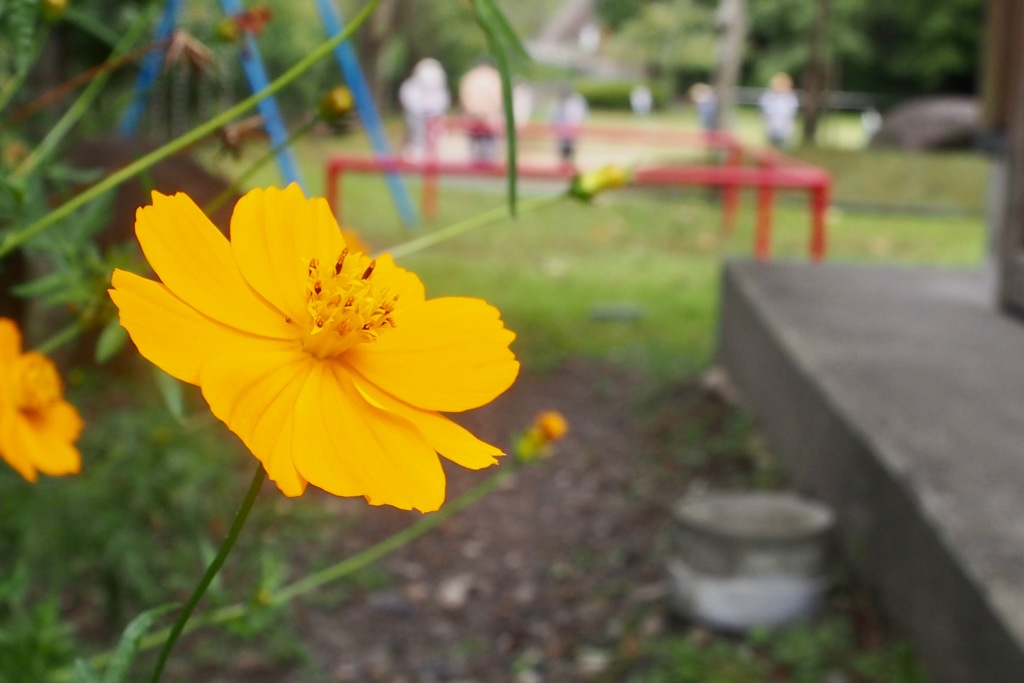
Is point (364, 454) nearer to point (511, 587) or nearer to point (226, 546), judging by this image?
point (226, 546)

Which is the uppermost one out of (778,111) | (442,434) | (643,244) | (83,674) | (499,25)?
(499,25)

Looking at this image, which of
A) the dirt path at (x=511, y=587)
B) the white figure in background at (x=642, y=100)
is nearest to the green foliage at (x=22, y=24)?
the dirt path at (x=511, y=587)

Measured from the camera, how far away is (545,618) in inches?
103

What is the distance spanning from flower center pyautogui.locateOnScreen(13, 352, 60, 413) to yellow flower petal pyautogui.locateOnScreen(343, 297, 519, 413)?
0.30m

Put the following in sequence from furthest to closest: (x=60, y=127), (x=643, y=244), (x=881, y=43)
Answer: (x=881, y=43), (x=643, y=244), (x=60, y=127)

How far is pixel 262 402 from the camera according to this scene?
413 mm

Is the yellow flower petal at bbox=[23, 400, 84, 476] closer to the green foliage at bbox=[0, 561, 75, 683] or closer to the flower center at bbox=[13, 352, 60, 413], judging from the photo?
the flower center at bbox=[13, 352, 60, 413]

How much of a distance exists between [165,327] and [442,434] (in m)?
0.09

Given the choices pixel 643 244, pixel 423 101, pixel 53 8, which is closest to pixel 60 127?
pixel 53 8

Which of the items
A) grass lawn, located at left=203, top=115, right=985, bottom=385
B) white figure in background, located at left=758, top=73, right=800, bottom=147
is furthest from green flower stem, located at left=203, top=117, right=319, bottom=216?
white figure in background, located at left=758, top=73, right=800, bottom=147

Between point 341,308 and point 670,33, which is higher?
point 341,308

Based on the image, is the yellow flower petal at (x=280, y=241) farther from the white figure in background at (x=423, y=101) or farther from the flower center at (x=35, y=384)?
the white figure in background at (x=423, y=101)

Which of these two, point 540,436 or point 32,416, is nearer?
point 32,416

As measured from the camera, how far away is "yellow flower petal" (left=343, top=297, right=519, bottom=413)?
0.44 meters
